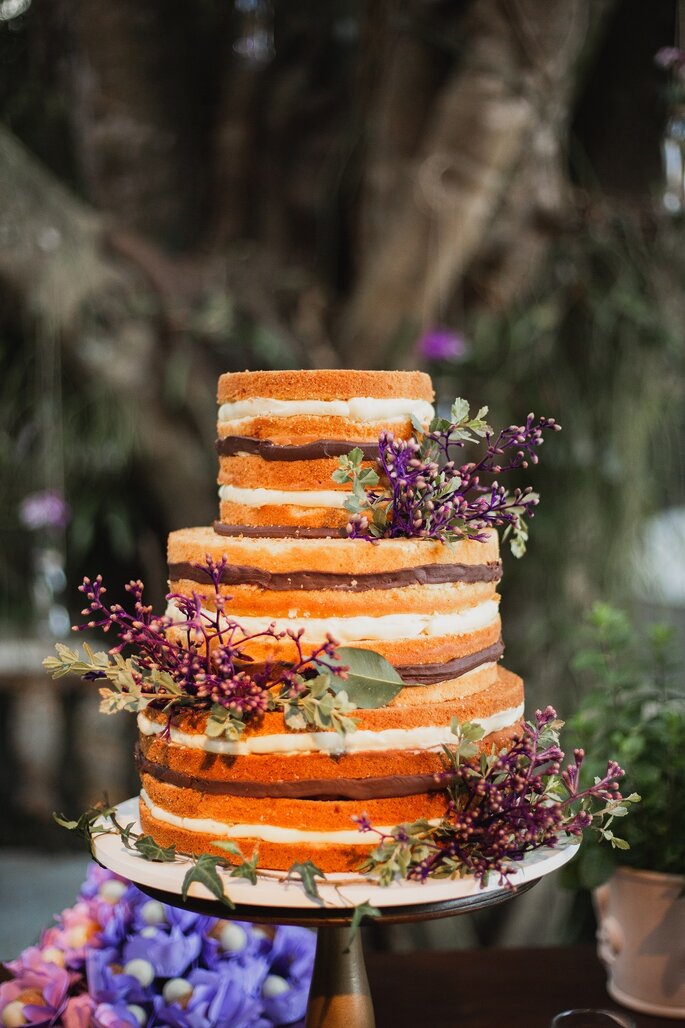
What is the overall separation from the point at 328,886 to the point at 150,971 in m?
0.42

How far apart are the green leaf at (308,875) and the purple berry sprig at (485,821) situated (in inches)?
2.5

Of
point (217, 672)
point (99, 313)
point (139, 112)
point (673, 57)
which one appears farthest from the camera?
point (139, 112)

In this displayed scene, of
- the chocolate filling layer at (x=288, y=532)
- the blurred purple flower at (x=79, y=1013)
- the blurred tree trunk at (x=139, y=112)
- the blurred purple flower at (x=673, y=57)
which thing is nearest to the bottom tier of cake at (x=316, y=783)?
the chocolate filling layer at (x=288, y=532)

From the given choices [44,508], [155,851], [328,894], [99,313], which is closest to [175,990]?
[155,851]

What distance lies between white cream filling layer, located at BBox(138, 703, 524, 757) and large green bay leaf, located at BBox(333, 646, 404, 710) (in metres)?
0.04

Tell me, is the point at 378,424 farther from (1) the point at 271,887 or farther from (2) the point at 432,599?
(1) the point at 271,887

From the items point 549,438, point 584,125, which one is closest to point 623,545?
point 549,438

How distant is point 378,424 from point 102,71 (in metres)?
1.99

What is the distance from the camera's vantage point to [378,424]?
1306mm

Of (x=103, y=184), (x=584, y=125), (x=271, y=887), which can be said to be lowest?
(x=271, y=887)

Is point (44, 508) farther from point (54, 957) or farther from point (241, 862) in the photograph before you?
point (241, 862)

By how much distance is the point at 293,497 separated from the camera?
129 cm

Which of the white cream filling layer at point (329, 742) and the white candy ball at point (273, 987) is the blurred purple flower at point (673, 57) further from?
the white candy ball at point (273, 987)

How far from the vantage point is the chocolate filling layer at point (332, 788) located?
1166 mm
